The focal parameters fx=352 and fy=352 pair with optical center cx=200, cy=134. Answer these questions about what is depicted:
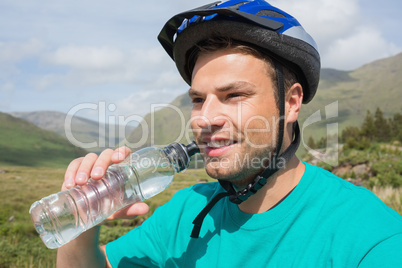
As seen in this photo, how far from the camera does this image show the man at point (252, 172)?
2584 millimetres

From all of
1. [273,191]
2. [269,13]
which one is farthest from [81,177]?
[269,13]

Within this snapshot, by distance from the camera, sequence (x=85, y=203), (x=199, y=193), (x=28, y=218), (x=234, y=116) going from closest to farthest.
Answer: (x=234, y=116), (x=85, y=203), (x=199, y=193), (x=28, y=218)

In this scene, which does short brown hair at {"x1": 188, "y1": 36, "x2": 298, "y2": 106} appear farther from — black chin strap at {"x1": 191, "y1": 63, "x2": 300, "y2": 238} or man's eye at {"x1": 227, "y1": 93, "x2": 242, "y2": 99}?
man's eye at {"x1": 227, "y1": 93, "x2": 242, "y2": 99}

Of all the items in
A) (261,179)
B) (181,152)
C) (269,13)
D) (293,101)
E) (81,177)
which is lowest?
(261,179)

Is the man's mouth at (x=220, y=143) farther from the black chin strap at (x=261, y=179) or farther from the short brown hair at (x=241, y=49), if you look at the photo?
the short brown hair at (x=241, y=49)

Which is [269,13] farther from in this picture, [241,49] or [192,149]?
[192,149]

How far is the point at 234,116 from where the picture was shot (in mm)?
2898

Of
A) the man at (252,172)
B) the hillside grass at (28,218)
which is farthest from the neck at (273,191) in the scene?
the hillside grass at (28,218)

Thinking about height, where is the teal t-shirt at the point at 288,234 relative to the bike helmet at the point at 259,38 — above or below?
below

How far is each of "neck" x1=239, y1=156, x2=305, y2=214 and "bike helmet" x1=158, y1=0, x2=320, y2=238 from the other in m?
0.08

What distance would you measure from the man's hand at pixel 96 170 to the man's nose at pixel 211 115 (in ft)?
2.23

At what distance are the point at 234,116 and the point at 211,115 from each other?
0.19 m

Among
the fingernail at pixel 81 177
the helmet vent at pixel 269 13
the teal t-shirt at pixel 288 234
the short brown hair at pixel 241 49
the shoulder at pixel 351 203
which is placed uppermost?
the helmet vent at pixel 269 13

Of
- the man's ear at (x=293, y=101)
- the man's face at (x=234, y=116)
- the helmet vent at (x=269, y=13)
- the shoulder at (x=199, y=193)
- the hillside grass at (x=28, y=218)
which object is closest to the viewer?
the man's face at (x=234, y=116)
